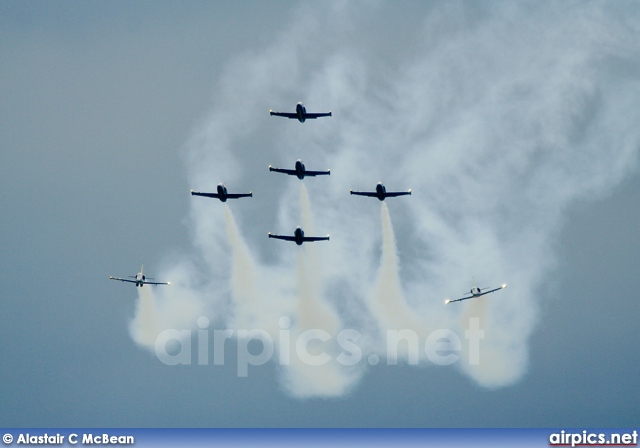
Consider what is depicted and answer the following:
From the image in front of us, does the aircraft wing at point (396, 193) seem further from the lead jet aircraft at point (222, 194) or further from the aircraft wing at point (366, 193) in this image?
the lead jet aircraft at point (222, 194)

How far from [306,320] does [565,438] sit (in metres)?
38.3

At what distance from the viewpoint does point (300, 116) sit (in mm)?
119312

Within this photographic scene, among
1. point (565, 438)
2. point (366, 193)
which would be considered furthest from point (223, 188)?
point (565, 438)

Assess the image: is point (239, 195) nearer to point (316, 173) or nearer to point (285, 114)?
point (316, 173)

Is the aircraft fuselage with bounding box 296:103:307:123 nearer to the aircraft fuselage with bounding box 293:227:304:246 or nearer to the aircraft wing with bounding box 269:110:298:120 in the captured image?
the aircraft wing with bounding box 269:110:298:120

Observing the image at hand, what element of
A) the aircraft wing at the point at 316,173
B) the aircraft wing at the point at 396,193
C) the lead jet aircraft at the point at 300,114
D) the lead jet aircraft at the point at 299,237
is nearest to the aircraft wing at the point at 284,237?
the lead jet aircraft at the point at 299,237

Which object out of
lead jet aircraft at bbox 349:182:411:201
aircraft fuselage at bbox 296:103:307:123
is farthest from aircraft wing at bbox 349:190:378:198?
aircraft fuselage at bbox 296:103:307:123

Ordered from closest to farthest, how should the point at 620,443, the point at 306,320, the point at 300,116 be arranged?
the point at 620,443
the point at 300,116
the point at 306,320

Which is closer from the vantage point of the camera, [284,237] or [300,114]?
[300,114]

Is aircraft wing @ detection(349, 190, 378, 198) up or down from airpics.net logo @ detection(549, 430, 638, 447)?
up

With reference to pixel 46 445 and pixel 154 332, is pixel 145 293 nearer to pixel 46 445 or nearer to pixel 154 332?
pixel 154 332

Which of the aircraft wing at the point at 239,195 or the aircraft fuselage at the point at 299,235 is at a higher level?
the aircraft wing at the point at 239,195

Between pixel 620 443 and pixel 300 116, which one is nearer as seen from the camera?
pixel 620 443

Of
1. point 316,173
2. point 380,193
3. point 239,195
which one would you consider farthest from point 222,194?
point 380,193
